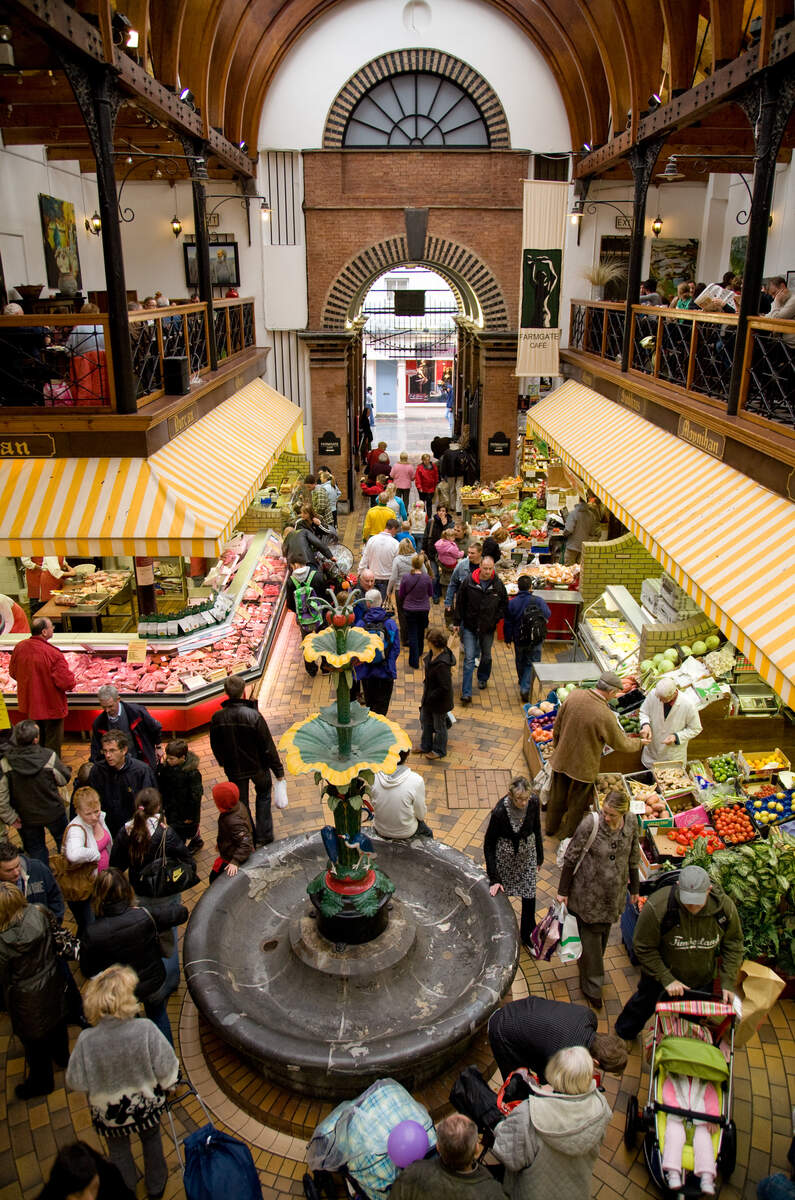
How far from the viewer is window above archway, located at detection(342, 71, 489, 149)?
54.9 ft

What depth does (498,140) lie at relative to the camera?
665 inches

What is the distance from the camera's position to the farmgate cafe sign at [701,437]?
8264 millimetres

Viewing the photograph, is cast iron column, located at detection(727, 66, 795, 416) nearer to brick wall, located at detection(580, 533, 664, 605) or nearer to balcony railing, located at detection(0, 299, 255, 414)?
brick wall, located at detection(580, 533, 664, 605)

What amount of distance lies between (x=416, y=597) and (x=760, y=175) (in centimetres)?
541

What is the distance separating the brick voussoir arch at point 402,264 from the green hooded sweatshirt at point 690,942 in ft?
48.8

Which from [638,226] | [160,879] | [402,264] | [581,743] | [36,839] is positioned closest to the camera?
[160,879]

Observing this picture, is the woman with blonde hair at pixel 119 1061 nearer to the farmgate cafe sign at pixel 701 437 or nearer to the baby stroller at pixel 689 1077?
the baby stroller at pixel 689 1077

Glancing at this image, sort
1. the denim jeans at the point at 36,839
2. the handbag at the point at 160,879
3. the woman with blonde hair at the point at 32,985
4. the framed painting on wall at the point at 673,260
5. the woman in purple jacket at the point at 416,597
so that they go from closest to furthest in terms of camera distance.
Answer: the woman with blonde hair at the point at 32,985, the handbag at the point at 160,879, the denim jeans at the point at 36,839, the woman in purple jacket at the point at 416,597, the framed painting on wall at the point at 673,260

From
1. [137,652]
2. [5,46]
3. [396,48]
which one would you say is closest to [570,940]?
[137,652]

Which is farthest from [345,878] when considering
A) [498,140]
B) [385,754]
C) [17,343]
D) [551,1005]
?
[498,140]

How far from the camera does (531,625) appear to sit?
938 cm

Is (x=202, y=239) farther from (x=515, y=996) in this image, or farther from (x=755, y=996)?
(x=755, y=996)

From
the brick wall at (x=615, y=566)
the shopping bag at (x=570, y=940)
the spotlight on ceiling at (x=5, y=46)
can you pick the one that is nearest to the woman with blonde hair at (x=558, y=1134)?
the shopping bag at (x=570, y=940)

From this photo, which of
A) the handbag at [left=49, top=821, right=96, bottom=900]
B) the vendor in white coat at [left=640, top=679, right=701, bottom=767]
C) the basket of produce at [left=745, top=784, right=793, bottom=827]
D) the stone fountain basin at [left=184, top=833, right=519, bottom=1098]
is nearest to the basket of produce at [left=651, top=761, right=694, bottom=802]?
the vendor in white coat at [left=640, top=679, right=701, bottom=767]
